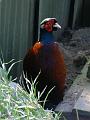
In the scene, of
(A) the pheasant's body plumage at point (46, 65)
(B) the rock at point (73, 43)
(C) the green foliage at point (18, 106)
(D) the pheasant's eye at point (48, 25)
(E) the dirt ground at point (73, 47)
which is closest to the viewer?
(C) the green foliage at point (18, 106)

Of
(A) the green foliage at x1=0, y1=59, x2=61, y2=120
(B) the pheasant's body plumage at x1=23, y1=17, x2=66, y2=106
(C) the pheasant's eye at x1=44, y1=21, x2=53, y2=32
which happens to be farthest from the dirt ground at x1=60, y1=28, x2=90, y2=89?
(A) the green foliage at x1=0, y1=59, x2=61, y2=120

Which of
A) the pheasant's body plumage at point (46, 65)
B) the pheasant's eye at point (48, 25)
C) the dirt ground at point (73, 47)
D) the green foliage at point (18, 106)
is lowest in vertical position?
the dirt ground at point (73, 47)

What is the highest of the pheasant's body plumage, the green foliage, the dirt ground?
the green foliage

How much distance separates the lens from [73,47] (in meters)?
8.47

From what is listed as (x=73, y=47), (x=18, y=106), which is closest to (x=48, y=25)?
(x=18, y=106)

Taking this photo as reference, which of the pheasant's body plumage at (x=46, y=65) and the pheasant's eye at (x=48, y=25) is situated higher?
the pheasant's eye at (x=48, y=25)

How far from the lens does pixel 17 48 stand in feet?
19.7

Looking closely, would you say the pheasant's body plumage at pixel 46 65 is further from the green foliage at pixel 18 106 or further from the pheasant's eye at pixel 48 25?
the green foliage at pixel 18 106

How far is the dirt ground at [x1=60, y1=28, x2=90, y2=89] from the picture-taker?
7.15 m

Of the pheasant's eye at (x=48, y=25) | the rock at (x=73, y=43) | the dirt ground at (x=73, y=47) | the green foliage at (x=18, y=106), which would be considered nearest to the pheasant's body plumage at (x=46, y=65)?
the pheasant's eye at (x=48, y=25)

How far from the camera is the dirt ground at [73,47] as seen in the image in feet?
23.5

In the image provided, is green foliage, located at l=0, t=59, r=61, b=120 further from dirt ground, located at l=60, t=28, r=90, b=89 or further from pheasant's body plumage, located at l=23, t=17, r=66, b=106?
dirt ground, located at l=60, t=28, r=90, b=89

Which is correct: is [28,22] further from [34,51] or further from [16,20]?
[34,51]

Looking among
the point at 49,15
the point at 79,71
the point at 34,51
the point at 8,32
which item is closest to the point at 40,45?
the point at 34,51
